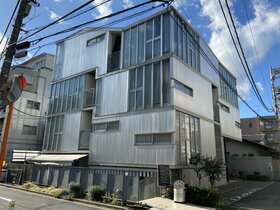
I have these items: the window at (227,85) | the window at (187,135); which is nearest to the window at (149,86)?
the window at (187,135)

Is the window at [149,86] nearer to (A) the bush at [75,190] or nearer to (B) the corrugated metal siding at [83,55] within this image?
(B) the corrugated metal siding at [83,55]

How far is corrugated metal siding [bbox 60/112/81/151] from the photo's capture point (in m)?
19.8

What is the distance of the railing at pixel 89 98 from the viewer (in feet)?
65.8

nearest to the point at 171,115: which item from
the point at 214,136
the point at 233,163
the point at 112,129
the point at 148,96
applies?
the point at 148,96

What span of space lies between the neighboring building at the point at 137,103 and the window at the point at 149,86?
0.07 meters

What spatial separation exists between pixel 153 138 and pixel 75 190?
5495 mm

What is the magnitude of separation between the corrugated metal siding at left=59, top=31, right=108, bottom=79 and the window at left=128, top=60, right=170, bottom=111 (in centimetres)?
377

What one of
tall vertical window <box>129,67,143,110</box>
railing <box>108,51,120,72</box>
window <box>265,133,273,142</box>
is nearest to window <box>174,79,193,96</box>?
tall vertical window <box>129,67,143,110</box>

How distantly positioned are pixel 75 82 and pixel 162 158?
11.7m

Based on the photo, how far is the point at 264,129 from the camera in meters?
49.7

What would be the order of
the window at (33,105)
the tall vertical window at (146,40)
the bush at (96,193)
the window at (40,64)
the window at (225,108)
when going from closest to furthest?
the bush at (96,193)
the tall vertical window at (146,40)
the window at (225,108)
the window at (33,105)
the window at (40,64)

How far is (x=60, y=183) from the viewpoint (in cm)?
1500

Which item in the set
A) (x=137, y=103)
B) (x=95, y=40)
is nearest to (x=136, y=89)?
(x=137, y=103)

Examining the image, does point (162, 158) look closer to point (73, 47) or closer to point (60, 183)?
point (60, 183)
